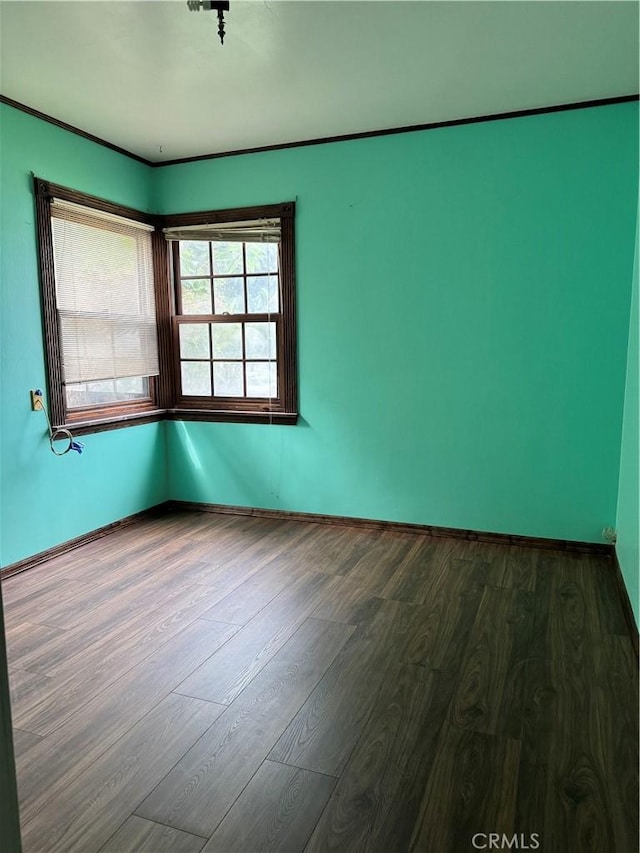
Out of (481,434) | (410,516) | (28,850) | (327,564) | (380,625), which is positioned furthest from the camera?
(410,516)

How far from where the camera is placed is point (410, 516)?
4.03m

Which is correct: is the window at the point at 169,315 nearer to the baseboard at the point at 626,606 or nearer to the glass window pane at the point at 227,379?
the glass window pane at the point at 227,379

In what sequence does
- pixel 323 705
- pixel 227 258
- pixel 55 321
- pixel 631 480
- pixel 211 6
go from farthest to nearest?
pixel 227 258
pixel 55 321
pixel 631 480
pixel 211 6
pixel 323 705

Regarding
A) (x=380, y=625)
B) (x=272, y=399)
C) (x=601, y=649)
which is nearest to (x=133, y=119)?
(x=272, y=399)

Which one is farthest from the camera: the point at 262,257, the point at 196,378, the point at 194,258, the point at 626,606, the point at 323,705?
the point at 196,378

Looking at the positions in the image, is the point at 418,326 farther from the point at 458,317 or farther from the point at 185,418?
the point at 185,418

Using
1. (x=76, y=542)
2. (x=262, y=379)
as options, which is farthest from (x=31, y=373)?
(x=262, y=379)

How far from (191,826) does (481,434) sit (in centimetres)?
279

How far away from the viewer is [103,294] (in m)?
3.98

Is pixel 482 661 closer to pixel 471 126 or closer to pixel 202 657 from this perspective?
pixel 202 657

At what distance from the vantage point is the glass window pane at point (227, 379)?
443 cm

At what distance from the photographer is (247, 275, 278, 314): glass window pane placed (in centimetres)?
421

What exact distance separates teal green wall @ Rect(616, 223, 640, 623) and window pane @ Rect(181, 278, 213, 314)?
283cm

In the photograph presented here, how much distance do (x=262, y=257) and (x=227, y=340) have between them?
0.66 meters
